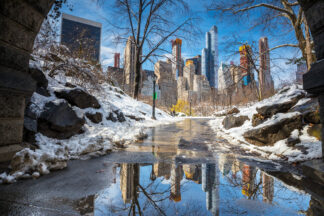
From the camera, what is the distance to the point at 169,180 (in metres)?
2.30

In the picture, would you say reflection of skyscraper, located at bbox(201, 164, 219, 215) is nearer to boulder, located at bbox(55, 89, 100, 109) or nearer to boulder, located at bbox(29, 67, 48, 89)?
boulder, located at bbox(29, 67, 48, 89)

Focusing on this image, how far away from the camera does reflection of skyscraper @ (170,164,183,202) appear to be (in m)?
1.83

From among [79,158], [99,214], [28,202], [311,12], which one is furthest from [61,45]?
[311,12]

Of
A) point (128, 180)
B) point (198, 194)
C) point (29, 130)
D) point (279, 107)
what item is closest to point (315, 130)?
point (279, 107)

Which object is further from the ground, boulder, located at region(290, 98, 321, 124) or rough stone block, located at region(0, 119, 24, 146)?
boulder, located at region(290, 98, 321, 124)

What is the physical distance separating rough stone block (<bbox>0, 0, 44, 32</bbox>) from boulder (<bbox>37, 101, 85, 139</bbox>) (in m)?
2.10

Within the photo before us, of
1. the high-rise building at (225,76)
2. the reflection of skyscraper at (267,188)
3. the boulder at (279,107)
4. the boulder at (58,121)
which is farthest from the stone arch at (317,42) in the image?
the high-rise building at (225,76)

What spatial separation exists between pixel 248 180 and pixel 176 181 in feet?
3.44

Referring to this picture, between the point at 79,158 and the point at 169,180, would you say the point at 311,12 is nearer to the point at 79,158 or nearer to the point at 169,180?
the point at 169,180

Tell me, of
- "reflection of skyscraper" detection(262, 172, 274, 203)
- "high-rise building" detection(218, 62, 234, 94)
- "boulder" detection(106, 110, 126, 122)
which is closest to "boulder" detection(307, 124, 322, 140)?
"reflection of skyscraper" detection(262, 172, 274, 203)

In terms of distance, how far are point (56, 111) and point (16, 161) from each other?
2.08m

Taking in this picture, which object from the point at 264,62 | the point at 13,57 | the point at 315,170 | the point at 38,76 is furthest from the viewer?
the point at 264,62

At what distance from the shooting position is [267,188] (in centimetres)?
207

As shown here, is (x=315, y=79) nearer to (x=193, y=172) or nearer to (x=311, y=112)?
(x=193, y=172)
